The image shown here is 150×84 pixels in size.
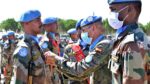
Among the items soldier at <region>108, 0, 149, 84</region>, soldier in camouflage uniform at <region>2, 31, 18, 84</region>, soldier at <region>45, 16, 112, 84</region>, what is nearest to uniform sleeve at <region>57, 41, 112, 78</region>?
soldier at <region>45, 16, 112, 84</region>

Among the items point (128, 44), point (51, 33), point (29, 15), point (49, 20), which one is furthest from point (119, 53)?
point (49, 20)

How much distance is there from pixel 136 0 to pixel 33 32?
2429 millimetres

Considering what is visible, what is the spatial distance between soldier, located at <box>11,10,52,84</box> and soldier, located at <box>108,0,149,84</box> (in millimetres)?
1910

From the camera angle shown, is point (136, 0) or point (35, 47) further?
point (35, 47)

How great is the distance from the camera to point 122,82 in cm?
439

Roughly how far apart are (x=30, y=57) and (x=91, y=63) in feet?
3.56

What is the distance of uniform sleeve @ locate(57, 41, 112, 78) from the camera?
5668mm

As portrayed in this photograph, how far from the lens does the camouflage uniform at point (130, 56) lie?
13.6 ft

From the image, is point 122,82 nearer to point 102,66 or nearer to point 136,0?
point 136,0

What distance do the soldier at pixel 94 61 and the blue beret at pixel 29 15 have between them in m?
0.69

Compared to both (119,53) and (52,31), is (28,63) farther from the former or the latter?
(52,31)

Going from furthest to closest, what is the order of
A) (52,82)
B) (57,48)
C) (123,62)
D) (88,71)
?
1. (57,48)
2. (52,82)
3. (88,71)
4. (123,62)

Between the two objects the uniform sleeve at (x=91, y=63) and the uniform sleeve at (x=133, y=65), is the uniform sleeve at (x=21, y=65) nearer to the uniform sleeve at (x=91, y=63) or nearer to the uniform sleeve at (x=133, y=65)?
the uniform sleeve at (x=91, y=63)

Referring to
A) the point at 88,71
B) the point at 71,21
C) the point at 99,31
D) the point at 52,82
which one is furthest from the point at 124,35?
the point at 71,21
